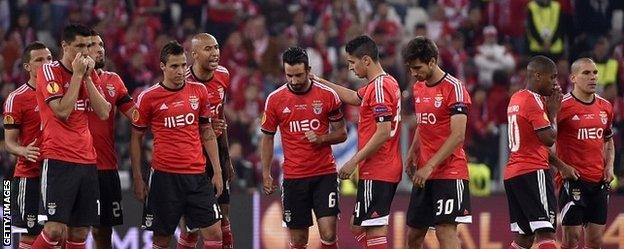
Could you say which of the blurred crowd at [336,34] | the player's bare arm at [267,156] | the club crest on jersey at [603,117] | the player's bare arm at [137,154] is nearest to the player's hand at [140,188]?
the player's bare arm at [137,154]

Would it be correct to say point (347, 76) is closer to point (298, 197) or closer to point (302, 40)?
point (302, 40)

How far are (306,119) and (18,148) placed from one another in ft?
8.65

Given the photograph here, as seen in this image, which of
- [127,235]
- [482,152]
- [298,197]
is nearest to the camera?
[298,197]

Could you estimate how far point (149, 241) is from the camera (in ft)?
55.1

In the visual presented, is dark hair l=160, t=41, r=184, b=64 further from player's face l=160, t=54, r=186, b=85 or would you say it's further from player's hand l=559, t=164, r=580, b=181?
player's hand l=559, t=164, r=580, b=181

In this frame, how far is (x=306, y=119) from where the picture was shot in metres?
13.8

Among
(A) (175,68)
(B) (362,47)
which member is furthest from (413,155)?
(A) (175,68)

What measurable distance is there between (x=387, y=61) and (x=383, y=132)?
10265 millimetres

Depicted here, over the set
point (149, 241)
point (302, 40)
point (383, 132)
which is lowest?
point (149, 241)

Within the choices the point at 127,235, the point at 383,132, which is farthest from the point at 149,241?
the point at 383,132

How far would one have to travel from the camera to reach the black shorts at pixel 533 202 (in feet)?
44.8

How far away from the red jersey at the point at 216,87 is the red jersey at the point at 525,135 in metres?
2.75

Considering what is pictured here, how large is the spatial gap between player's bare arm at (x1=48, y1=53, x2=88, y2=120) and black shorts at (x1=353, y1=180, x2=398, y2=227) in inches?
107

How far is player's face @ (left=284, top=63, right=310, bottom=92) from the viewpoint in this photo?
44.3 ft
